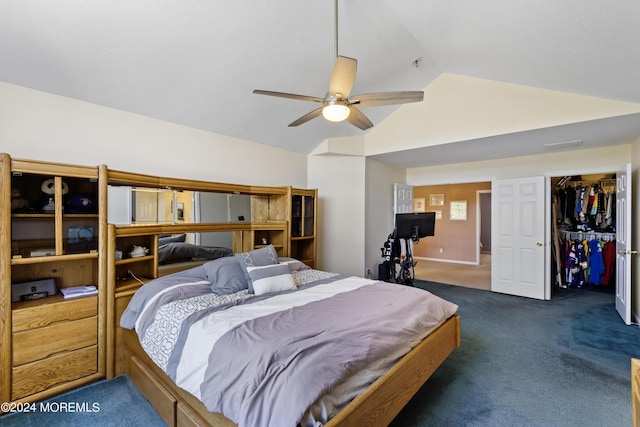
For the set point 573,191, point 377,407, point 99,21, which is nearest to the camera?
point 377,407

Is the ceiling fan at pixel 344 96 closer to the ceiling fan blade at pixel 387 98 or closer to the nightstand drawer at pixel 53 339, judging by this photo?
the ceiling fan blade at pixel 387 98

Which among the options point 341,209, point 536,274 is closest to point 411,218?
point 341,209

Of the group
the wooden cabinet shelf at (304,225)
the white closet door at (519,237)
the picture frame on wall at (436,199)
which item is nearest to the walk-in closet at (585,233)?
the white closet door at (519,237)

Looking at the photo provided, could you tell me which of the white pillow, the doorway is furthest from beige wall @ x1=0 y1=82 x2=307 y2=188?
the doorway

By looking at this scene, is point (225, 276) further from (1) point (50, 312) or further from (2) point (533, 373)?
(2) point (533, 373)

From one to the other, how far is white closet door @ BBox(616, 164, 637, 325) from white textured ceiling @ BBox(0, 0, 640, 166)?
68cm

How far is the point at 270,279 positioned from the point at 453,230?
679 cm

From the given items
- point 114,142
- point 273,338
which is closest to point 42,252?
point 114,142

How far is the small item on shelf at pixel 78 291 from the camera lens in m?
2.31

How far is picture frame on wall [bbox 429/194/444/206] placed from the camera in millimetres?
8257

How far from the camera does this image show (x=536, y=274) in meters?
4.59

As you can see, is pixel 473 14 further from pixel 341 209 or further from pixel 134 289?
pixel 134 289

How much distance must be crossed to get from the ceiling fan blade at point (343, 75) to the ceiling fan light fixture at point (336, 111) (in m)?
0.07

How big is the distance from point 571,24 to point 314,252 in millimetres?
3532
